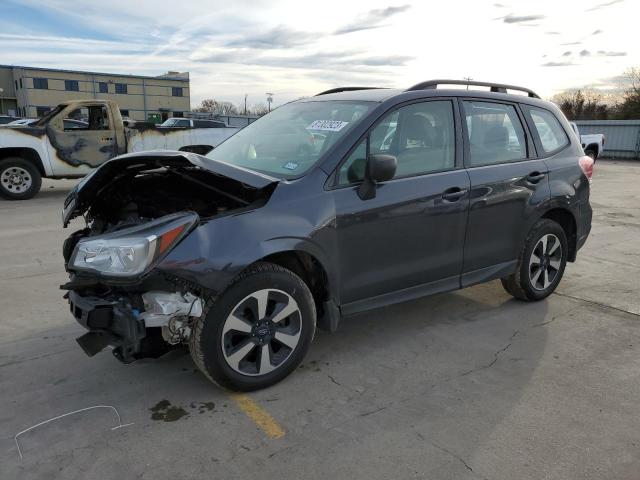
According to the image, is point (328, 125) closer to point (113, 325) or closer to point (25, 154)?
point (113, 325)

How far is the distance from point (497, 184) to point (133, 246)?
2.82 m

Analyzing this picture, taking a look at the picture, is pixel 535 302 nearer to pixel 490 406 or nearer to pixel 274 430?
pixel 490 406

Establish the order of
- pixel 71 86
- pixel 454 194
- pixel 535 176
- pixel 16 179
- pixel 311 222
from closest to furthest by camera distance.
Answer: pixel 311 222 < pixel 454 194 < pixel 535 176 < pixel 16 179 < pixel 71 86

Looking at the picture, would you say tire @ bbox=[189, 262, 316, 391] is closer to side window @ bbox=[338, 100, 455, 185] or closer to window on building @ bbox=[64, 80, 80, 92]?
side window @ bbox=[338, 100, 455, 185]

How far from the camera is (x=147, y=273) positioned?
2.77 m

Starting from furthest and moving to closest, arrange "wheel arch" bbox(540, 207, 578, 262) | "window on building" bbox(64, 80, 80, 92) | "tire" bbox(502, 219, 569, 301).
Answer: "window on building" bbox(64, 80, 80, 92) → "wheel arch" bbox(540, 207, 578, 262) → "tire" bbox(502, 219, 569, 301)

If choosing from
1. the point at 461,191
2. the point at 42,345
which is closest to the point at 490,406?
the point at 461,191

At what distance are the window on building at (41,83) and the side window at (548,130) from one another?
77.4 m

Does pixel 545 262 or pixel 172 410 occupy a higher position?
pixel 545 262

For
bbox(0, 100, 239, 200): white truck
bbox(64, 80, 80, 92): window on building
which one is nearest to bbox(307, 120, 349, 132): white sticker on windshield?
bbox(0, 100, 239, 200): white truck

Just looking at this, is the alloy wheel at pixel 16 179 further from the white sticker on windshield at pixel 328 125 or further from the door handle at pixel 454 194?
the door handle at pixel 454 194

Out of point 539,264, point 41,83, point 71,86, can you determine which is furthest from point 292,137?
point 71,86

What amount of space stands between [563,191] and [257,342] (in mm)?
3178

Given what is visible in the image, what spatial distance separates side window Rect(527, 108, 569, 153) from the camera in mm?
4703
